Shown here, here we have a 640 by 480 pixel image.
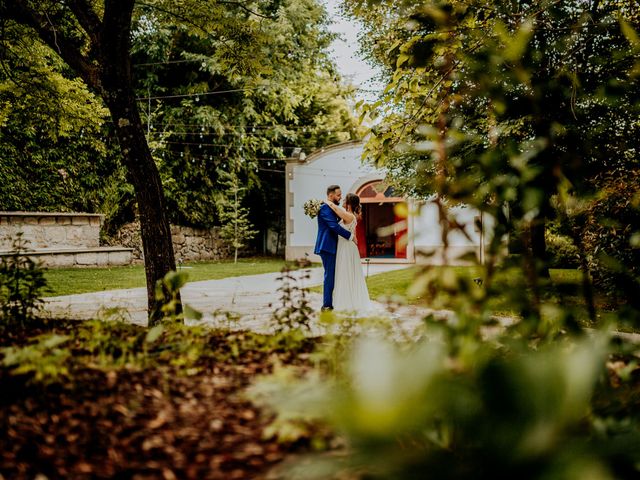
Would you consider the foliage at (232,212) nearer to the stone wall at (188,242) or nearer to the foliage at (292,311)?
the stone wall at (188,242)

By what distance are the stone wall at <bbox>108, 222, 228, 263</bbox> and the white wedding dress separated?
12441 mm

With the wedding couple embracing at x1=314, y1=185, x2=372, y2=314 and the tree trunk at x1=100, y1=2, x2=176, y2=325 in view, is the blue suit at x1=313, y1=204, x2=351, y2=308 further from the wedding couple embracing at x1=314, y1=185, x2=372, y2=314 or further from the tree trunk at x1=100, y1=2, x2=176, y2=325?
the tree trunk at x1=100, y1=2, x2=176, y2=325

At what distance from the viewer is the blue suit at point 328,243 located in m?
7.24

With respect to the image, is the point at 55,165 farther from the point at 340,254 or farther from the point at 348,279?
the point at 348,279

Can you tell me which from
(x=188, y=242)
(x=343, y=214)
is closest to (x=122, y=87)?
(x=343, y=214)

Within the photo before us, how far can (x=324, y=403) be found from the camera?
86 centimetres

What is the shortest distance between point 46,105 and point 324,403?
742 cm

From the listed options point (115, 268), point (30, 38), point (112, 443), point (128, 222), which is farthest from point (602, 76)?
point (128, 222)

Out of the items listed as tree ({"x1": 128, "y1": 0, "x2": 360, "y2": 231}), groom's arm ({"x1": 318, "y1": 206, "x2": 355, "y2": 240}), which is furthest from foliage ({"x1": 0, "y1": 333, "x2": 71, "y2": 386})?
tree ({"x1": 128, "y1": 0, "x2": 360, "y2": 231})

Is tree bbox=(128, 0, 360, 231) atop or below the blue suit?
atop

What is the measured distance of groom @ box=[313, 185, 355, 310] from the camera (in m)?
7.23

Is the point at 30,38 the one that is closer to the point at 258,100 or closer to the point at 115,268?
the point at 115,268

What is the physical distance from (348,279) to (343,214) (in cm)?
96

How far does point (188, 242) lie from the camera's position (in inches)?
805
